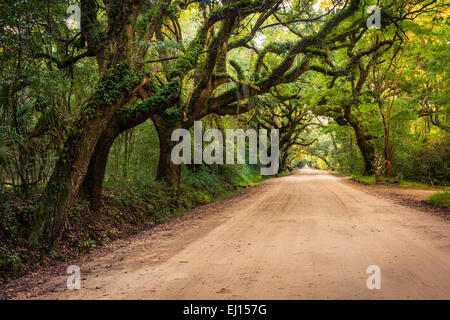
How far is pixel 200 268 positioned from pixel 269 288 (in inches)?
48.5

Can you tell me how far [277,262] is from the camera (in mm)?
4535

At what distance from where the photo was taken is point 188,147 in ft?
45.8

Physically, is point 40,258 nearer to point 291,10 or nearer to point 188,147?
point 188,147

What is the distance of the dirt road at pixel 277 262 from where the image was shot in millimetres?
3523

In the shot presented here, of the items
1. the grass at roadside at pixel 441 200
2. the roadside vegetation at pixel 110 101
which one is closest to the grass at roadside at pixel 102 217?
the roadside vegetation at pixel 110 101

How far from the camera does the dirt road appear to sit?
352cm

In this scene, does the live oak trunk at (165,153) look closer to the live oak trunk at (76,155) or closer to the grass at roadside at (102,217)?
the grass at roadside at (102,217)

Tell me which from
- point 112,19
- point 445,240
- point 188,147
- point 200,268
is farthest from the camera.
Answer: point 188,147

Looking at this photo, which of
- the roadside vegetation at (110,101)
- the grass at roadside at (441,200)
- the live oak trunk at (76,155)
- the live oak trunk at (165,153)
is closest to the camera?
the live oak trunk at (76,155)

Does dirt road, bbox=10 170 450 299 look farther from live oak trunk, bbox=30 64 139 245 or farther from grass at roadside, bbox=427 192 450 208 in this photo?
grass at roadside, bbox=427 192 450 208

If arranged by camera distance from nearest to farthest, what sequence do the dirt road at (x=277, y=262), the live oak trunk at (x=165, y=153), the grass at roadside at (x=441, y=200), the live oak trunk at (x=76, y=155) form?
the dirt road at (x=277, y=262) < the live oak trunk at (x=76, y=155) < the grass at roadside at (x=441, y=200) < the live oak trunk at (x=165, y=153)

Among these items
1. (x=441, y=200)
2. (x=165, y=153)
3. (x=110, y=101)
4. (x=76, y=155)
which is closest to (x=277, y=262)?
(x=76, y=155)
